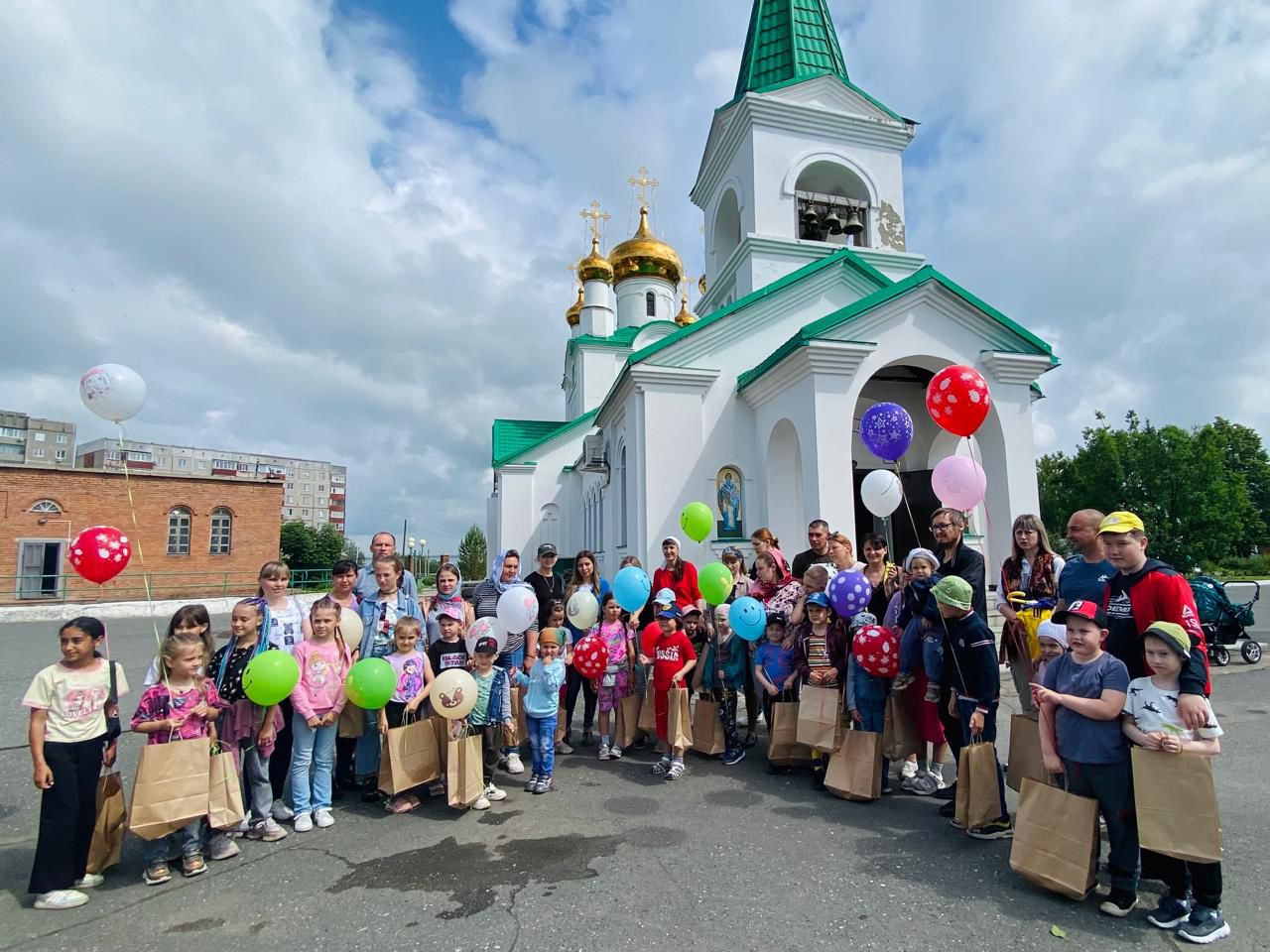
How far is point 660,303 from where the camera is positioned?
26828 millimetres

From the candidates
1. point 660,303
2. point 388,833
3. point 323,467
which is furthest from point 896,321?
point 323,467

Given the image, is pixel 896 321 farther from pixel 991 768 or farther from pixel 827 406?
pixel 991 768

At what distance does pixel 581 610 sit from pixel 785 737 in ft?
5.79

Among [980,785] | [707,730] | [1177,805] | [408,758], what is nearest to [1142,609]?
[1177,805]

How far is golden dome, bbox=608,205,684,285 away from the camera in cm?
2639

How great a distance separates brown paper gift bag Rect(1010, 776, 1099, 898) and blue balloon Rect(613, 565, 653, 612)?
301 cm

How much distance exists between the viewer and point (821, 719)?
436 cm

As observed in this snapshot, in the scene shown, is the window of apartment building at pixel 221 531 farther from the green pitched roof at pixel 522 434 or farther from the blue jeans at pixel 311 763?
the blue jeans at pixel 311 763

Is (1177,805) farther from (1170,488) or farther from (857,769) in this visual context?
(1170,488)

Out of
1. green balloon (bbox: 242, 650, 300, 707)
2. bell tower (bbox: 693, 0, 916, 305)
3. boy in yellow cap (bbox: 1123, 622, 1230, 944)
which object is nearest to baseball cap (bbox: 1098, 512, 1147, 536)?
boy in yellow cap (bbox: 1123, 622, 1230, 944)

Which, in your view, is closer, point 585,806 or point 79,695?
point 79,695

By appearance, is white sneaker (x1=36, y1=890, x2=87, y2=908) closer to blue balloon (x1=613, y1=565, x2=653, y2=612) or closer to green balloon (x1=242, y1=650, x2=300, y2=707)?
green balloon (x1=242, y1=650, x2=300, y2=707)

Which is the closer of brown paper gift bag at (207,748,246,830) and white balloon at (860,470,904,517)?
brown paper gift bag at (207,748,246,830)

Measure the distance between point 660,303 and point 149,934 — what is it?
2574 cm
